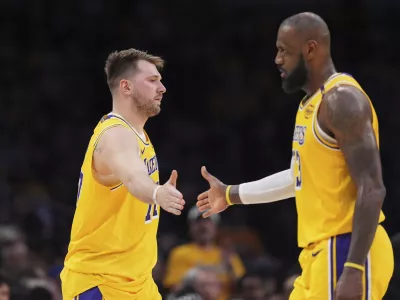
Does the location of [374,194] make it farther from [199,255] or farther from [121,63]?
[199,255]

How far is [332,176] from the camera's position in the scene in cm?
470

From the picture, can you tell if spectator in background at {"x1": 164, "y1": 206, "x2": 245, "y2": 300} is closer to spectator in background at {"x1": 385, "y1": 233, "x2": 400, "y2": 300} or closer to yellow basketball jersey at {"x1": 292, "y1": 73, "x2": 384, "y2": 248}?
spectator in background at {"x1": 385, "y1": 233, "x2": 400, "y2": 300}

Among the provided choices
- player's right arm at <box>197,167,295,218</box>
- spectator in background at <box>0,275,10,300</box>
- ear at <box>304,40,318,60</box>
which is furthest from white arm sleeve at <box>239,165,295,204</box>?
spectator in background at <box>0,275,10,300</box>

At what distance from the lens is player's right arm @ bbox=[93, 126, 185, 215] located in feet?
15.8

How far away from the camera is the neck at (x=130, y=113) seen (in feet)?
19.7

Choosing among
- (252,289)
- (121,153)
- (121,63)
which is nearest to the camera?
(121,153)

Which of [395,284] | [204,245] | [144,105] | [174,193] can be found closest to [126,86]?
[144,105]

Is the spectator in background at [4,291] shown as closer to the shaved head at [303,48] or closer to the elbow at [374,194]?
the shaved head at [303,48]

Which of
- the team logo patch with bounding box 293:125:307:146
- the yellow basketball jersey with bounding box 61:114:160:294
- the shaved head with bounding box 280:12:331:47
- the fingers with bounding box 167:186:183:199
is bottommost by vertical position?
the yellow basketball jersey with bounding box 61:114:160:294

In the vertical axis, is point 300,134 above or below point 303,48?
below

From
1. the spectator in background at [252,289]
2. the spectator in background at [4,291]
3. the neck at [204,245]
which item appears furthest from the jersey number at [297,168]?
the neck at [204,245]

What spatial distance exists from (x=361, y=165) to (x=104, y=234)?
203 cm

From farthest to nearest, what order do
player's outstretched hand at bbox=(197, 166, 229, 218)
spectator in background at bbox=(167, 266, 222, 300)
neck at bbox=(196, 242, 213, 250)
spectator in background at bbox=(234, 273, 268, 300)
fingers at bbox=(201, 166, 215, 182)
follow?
neck at bbox=(196, 242, 213, 250), spectator in background at bbox=(234, 273, 268, 300), spectator in background at bbox=(167, 266, 222, 300), player's outstretched hand at bbox=(197, 166, 229, 218), fingers at bbox=(201, 166, 215, 182)

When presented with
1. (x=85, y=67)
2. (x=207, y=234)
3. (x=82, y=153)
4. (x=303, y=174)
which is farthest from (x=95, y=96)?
(x=303, y=174)
